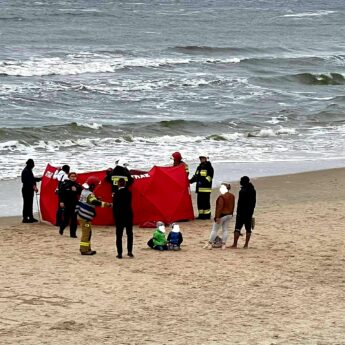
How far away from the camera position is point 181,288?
14.8m

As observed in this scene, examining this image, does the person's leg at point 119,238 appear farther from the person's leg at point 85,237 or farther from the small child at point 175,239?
the small child at point 175,239

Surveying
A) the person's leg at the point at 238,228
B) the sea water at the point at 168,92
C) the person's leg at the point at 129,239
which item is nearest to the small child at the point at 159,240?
the person's leg at the point at 129,239

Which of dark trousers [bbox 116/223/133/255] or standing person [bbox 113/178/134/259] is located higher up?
standing person [bbox 113/178/134/259]

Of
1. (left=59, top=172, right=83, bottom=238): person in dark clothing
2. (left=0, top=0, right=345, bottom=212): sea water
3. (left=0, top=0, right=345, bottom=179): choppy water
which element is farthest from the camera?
(left=0, top=0, right=345, bottom=179): choppy water

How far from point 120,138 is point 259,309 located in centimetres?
1707

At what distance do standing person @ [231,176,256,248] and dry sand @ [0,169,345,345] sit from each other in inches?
14.1

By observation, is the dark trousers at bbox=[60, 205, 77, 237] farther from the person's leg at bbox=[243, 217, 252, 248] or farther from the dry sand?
the person's leg at bbox=[243, 217, 252, 248]

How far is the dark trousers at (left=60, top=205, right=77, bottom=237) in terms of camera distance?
1830 centimetres

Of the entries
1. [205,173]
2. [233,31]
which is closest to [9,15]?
[233,31]

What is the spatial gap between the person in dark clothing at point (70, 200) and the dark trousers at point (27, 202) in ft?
3.29

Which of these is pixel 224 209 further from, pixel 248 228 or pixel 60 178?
pixel 60 178

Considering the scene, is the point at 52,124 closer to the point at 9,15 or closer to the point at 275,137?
the point at 275,137

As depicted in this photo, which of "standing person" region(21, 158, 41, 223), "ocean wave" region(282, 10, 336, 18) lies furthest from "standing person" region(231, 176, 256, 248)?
"ocean wave" region(282, 10, 336, 18)

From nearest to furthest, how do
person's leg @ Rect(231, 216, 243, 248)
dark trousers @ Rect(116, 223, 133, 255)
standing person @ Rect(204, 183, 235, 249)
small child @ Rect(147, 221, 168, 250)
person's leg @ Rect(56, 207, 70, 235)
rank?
dark trousers @ Rect(116, 223, 133, 255) → standing person @ Rect(204, 183, 235, 249) → small child @ Rect(147, 221, 168, 250) → person's leg @ Rect(231, 216, 243, 248) → person's leg @ Rect(56, 207, 70, 235)
